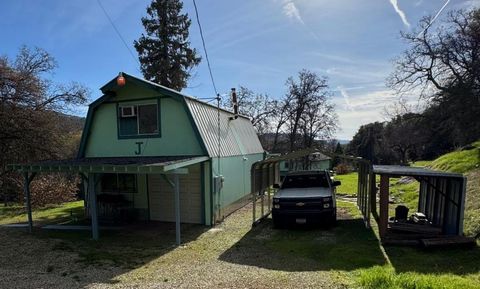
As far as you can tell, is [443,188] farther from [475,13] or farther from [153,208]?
[475,13]

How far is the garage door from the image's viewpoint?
1195 centimetres

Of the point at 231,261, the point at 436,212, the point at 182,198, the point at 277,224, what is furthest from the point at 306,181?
the point at 231,261

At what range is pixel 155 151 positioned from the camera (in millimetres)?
12469

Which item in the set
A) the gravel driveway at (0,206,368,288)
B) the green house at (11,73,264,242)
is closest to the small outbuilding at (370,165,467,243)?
the gravel driveway at (0,206,368,288)

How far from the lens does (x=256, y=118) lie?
3528cm

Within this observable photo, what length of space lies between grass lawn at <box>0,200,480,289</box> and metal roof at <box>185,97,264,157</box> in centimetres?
357

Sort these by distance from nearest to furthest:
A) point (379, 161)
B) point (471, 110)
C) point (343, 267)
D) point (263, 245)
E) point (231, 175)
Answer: point (343, 267), point (263, 245), point (231, 175), point (471, 110), point (379, 161)

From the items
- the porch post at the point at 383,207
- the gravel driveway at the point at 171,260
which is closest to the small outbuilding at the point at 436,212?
the porch post at the point at 383,207

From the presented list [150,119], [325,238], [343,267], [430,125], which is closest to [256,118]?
[430,125]

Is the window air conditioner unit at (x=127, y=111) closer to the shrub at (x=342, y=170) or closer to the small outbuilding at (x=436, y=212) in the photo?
the small outbuilding at (x=436, y=212)

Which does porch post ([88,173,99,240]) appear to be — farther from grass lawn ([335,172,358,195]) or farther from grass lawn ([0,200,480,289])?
grass lawn ([335,172,358,195])

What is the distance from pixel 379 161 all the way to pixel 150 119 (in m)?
50.6

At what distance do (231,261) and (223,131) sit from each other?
25.7 ft

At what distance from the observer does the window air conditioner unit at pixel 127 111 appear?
12650 mm
